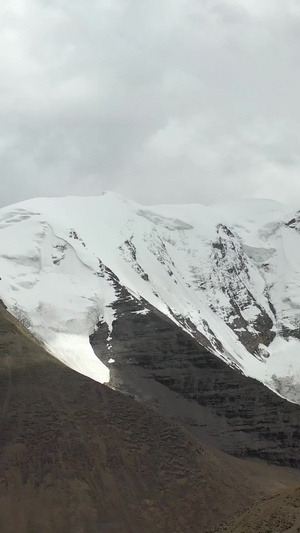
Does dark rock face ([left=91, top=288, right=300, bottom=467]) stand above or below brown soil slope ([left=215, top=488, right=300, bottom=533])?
above

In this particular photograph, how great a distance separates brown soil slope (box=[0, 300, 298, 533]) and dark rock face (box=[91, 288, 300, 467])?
72.0 ft

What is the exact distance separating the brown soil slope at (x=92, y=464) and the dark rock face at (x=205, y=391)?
72.0 ft

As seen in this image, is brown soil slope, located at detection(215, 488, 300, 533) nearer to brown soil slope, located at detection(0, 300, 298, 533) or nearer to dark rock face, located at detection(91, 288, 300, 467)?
brown soil slope, located at detection(0, 300, 298, 533)

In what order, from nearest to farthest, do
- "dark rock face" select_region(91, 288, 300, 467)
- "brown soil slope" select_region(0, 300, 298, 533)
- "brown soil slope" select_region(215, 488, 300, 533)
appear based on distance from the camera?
"brown soil slope" select_region(215, 488, 300, 533) < "brown soil slope" select_region(0, 300, 298, 533) < "dark rock face" select_region(91, 288, 300, 467)

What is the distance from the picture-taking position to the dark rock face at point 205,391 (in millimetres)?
118188

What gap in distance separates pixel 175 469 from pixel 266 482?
21.2m

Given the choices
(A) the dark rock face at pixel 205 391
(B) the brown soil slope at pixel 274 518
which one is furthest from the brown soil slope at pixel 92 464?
(B) the brown soil slope at pixel 274 518

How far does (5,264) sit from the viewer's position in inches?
6580

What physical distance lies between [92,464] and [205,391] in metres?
49.1

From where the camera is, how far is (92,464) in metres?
80.1

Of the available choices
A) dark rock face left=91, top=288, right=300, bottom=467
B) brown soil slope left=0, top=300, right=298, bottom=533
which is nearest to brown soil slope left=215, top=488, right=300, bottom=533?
brown soil slope left=0, top=300, right=298, bottom=533

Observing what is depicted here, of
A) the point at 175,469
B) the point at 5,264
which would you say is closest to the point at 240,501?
the point at 175,469

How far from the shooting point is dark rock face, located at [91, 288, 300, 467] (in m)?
118

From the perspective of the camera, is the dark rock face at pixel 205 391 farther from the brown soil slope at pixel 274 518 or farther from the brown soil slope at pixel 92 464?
the brown soil slope at pixel 274 518
